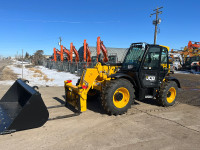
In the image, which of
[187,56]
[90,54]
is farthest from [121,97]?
[187,56]

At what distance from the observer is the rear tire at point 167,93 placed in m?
5.67

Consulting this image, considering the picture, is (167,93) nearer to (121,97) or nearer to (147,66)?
(147,66)

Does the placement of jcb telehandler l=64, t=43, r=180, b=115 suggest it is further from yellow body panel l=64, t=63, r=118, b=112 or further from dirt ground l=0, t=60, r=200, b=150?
dirt ground l=0, t=60, r=200, b=150

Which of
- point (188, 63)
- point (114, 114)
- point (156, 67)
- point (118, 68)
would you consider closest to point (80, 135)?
point (114, 114)

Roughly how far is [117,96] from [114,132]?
121 centimetres

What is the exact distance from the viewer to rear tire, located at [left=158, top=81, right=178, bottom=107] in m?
5.67

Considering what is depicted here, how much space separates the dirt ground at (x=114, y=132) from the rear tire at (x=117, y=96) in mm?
243

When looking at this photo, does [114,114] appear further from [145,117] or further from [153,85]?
[153,85]

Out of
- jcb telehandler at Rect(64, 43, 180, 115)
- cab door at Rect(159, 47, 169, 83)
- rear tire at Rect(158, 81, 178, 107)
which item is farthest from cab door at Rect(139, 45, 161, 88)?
rear tire at Rect(158, 81, 178, 107)

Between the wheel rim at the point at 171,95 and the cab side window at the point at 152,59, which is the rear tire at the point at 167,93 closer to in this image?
the wheel rim at the point at 171,95

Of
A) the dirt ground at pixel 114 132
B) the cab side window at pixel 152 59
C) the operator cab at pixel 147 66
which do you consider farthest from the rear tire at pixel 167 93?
the cab side window at pixel 152 59

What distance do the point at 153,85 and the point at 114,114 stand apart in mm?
1795

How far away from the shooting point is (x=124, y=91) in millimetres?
4918

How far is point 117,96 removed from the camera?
475 cm
